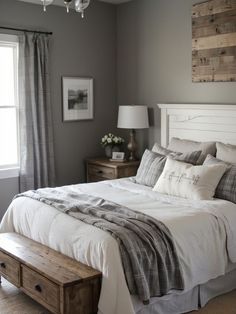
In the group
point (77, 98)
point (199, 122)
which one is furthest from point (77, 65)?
point (199, 122)

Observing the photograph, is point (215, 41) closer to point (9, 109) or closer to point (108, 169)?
point (108, 169)

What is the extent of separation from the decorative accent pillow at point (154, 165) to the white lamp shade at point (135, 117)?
0.89 meters

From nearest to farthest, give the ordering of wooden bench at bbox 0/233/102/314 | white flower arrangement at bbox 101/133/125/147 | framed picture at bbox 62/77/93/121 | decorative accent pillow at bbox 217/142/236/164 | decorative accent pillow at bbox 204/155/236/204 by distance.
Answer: wooden bench at bbox 0/233/102/314, decorative accent pillow at bbox 204/155/236/204, decorative accent pillow at bbox 217/142/236/164, framed picture at bbox 62/77/93/121, white flower arrangement at bbox 101/133/125/147

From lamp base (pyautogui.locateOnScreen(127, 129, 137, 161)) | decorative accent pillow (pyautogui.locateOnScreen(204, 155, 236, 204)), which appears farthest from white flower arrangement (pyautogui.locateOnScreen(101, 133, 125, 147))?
decorative accent pillow (pyautogui.locateOnScreen(204, 155, 236, 204))

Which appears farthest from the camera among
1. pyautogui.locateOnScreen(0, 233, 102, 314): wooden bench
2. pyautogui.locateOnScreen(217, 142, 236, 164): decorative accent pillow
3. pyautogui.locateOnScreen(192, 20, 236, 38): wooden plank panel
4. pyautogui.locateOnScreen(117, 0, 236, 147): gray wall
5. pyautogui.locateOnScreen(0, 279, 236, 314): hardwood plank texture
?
pyautogui.locateOnScreen(117, 0, 236, 147): gray wall

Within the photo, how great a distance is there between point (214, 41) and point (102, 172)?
201cm

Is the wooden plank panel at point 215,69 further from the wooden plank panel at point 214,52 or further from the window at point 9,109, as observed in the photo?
the window at point 9,109

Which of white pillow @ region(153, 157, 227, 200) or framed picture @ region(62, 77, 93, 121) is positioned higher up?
framed picture @ region(62, 77, 93, 121)

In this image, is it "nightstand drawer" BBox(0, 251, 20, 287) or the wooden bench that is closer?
the wooden bench

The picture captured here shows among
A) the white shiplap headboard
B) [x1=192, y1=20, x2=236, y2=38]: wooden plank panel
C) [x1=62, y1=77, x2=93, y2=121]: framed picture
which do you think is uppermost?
[x1=192, y1=20, x2=236, y2=38]: wooden plank panel

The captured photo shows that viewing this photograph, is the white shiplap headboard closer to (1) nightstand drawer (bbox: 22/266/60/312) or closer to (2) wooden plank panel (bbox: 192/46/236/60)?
(2) wooden plank panel (bbox: 192/46/236/60)

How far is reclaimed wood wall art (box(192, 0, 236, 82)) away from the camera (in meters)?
4.37

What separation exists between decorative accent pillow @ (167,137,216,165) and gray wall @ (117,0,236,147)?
524 mm

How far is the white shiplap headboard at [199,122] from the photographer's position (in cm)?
439
